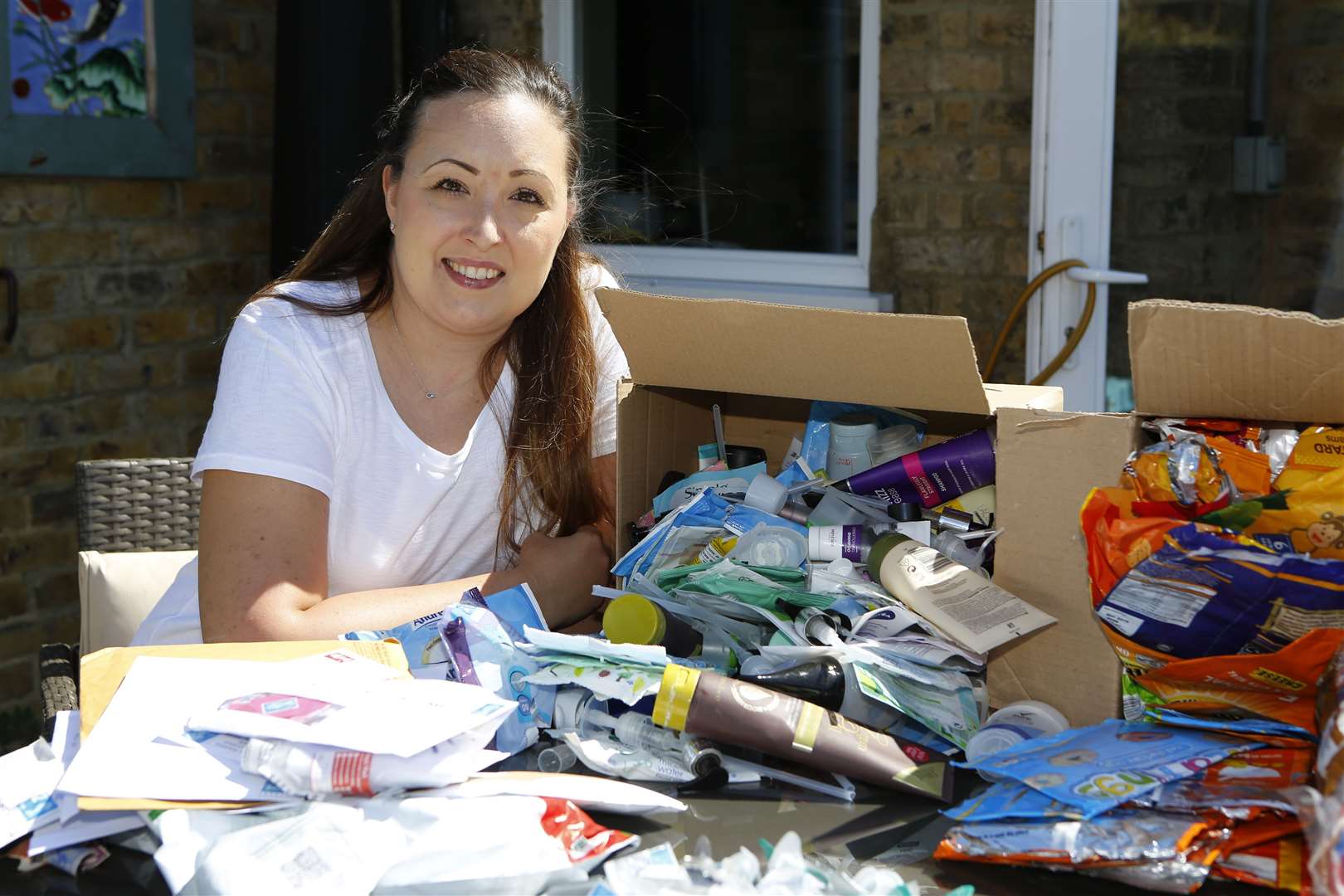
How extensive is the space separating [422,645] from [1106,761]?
0.62 meters

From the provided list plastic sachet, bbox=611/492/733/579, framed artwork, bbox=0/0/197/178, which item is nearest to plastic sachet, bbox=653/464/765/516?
plastic sachet, bbox=611/492/733/579

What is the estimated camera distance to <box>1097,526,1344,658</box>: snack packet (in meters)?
0.95

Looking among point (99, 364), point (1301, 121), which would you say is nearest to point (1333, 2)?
point (1301, 121)

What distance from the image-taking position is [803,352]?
4.23 ft

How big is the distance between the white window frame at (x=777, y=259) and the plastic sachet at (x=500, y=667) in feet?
6.14

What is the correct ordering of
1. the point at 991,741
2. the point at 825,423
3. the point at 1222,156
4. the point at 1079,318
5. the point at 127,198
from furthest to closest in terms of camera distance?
the point at 127,198 → the point at 1079,318 → the point at 1222,156 → the point at 825,423 → the point at 991,741

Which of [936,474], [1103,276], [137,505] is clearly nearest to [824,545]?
[936,474]

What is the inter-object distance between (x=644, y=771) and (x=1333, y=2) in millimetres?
2207

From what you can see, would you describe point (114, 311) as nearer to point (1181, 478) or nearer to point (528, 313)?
point (528, 313)

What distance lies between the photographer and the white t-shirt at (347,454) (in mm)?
1488

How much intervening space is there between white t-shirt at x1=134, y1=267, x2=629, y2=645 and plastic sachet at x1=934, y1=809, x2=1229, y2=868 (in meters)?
0.85

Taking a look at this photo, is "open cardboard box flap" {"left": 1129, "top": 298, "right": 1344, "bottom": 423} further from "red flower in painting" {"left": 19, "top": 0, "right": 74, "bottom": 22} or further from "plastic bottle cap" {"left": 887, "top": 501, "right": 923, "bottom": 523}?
"red flower in painting" {"left": 19, "top": 0, "right": 74, "bottom": 22}

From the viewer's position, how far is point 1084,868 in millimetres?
908

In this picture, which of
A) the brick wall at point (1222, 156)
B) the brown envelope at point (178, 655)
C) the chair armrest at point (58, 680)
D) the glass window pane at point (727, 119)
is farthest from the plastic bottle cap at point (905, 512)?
the glass window pane at point (727, 119)
